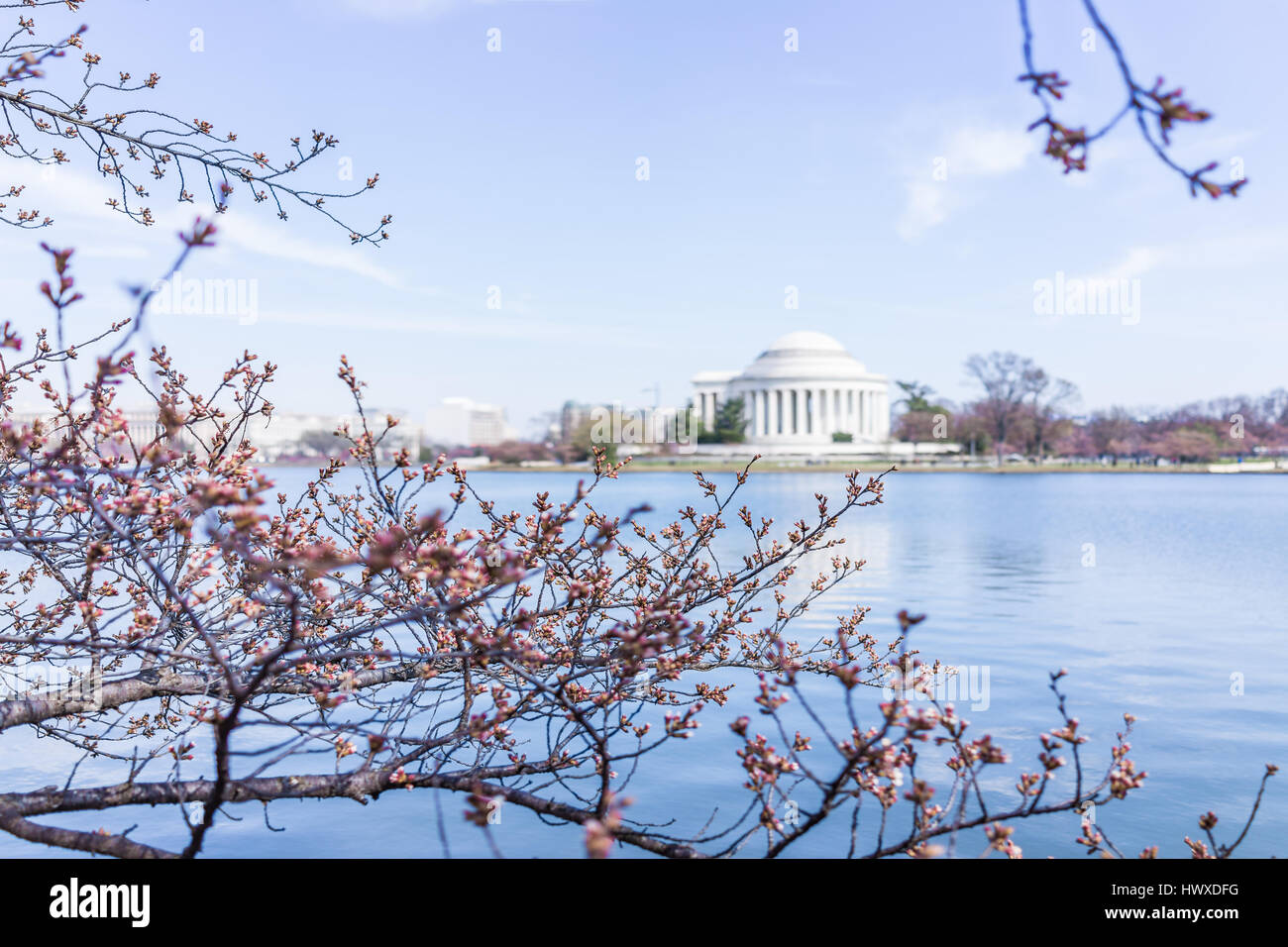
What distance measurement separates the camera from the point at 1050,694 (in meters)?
11.0

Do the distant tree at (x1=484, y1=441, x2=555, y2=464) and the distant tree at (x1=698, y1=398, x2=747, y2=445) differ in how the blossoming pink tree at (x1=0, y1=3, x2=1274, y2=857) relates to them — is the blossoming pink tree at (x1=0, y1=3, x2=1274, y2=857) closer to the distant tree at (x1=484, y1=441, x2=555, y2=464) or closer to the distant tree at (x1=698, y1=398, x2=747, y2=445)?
the distant tree at (x1=698, y1=398, x2=747, y2=445)

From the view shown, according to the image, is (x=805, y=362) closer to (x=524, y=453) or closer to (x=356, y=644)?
(x=524, y=453)

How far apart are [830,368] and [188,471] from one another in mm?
111135

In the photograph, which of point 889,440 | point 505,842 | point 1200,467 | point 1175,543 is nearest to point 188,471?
point 505,842

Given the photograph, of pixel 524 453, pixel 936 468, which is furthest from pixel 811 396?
pixel 524 453

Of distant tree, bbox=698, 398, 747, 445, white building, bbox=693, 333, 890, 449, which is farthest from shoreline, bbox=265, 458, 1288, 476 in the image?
white building, bbox=693, 333, 890, 449

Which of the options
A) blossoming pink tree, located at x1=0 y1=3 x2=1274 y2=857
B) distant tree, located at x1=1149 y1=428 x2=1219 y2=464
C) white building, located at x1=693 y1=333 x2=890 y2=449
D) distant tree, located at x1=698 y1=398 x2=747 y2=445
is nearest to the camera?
blossoming pink tree, located at x1=0 y1=3 x2=1274 y2=857

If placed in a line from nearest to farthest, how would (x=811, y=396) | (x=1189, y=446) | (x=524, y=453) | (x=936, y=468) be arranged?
(x=936, y=468) → (x=1189, y=446) → (x=811, y=396) → (x=524, y=453)

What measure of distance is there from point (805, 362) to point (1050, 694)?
105m

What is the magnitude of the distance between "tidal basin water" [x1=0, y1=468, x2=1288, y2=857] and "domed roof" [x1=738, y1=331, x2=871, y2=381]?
8286 centimetres

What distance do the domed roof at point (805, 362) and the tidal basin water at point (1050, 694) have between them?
82863 millimetres

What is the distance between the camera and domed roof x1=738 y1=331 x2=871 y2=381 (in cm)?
11231

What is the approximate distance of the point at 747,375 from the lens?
115188 mm
